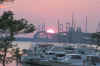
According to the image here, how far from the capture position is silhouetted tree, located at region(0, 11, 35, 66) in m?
11.6

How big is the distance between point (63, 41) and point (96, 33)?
379 inches

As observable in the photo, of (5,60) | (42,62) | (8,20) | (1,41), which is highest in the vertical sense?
(8,20)

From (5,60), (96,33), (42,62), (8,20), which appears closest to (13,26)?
(8,20)

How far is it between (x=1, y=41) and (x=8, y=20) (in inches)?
78.1

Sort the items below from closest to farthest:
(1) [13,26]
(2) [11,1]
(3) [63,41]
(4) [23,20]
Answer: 1. (2) [11,1]
2. (1) [13,26]
3. (4) [23,20]
4. (3) [63,41]

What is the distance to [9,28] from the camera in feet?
39.8

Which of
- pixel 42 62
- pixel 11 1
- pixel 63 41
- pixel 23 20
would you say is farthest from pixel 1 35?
pixel 63 41

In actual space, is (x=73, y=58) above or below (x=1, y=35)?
below

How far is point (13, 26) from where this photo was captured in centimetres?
1210

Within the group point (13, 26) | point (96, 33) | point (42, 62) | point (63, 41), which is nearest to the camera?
point (13, 26)

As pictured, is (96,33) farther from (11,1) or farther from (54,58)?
(11,1)

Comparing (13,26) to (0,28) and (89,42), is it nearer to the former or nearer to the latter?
(0,28)

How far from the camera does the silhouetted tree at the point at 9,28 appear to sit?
1159cm

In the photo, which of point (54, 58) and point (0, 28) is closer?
point (0, 28)
